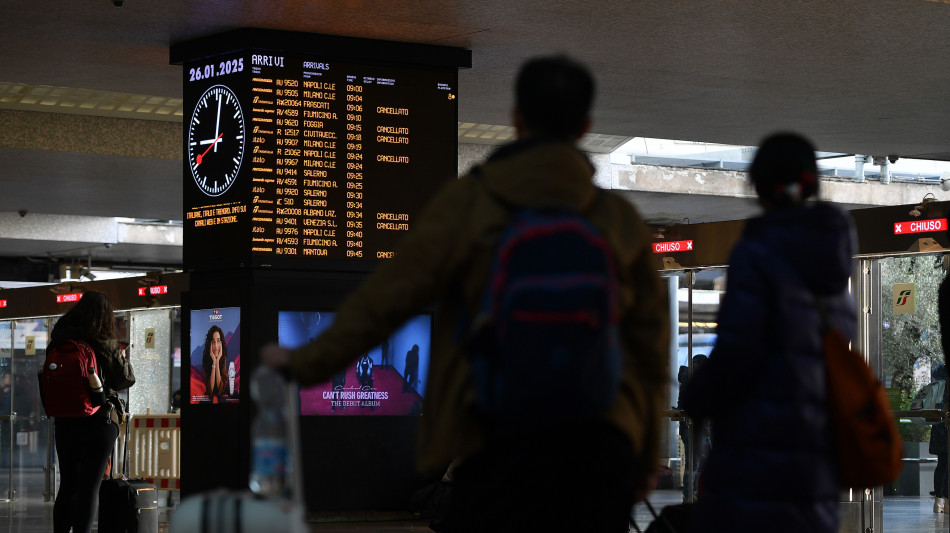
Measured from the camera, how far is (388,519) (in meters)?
9.07

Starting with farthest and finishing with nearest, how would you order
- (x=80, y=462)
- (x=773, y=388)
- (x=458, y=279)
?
(x=80, y=462) → (x=773, y=388) → (x=458, y=279)

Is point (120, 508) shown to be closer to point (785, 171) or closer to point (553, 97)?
point (785, 171)

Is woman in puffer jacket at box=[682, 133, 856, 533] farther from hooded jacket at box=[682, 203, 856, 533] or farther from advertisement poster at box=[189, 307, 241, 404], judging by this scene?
advertisement poster at box=[189, 307, 241, 404]

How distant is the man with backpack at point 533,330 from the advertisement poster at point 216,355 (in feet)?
19.8

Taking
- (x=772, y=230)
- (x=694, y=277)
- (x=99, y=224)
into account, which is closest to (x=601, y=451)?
(x=772, y=230)

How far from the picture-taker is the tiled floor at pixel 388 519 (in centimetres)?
885

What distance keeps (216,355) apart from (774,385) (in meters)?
6.09

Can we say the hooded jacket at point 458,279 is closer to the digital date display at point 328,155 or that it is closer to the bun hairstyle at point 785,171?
the bun hairstyle at point 785,171

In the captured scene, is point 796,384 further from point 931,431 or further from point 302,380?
point 931,431

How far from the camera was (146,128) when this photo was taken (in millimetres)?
12820

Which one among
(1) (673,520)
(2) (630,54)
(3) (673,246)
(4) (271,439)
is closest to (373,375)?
(2) (630,54)

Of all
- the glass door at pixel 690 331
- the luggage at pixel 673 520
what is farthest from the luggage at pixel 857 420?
the glass door at pixel 690 331

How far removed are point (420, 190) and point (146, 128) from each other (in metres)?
4.88

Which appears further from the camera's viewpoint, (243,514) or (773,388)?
(773,388)
